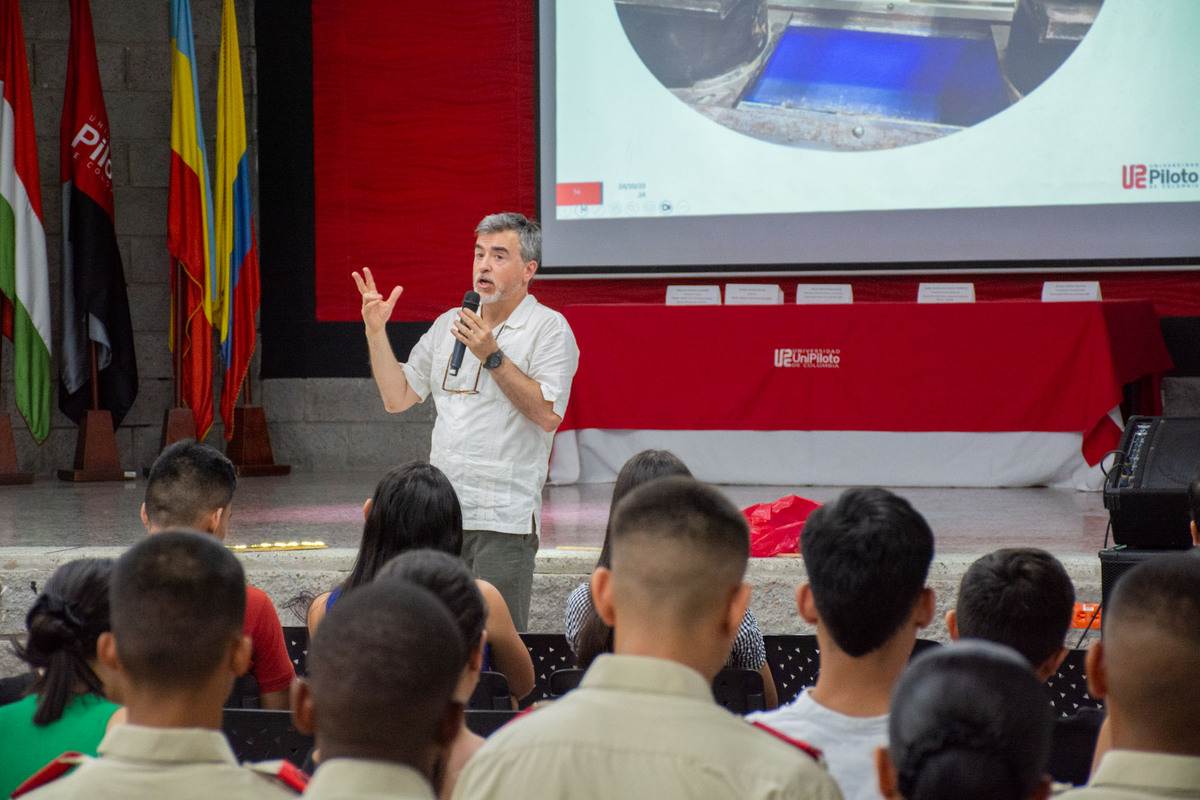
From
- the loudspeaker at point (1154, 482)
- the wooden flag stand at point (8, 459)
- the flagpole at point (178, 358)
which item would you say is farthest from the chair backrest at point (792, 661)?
the wooden flag stand at point (8, 459)

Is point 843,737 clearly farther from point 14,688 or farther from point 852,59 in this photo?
point 852,59

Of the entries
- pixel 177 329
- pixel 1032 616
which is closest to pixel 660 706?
pixel 1032 616

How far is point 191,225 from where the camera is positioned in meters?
7.39

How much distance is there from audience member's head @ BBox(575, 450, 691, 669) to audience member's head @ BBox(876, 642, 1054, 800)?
1.40 meters

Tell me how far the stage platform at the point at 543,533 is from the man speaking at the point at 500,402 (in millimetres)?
661

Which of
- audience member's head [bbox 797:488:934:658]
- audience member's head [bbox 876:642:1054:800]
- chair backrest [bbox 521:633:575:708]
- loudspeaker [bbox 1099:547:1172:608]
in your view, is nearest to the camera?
audience member's head [bbox 876:642:1054:800]

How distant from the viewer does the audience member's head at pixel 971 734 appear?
114 centimetres

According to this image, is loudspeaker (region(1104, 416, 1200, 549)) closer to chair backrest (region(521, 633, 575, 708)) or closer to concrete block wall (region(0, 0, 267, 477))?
chair backrest (region(521, 633, 575, 708))

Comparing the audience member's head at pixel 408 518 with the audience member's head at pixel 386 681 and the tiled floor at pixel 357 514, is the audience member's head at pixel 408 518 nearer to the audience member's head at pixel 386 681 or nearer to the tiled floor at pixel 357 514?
the audience member's head at pixel 386 681

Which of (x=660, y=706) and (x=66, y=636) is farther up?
(x=660, y=706)

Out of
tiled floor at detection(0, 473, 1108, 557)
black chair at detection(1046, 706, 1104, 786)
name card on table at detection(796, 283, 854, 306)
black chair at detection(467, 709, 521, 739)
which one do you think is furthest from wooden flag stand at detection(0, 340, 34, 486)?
black chair at detection(1046, 706, 1104, 786)

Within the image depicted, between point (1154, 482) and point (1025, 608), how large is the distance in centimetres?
191

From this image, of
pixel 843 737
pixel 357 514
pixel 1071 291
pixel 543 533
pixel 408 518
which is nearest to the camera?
pixel 843 737

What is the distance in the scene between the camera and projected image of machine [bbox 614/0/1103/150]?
274 inches
